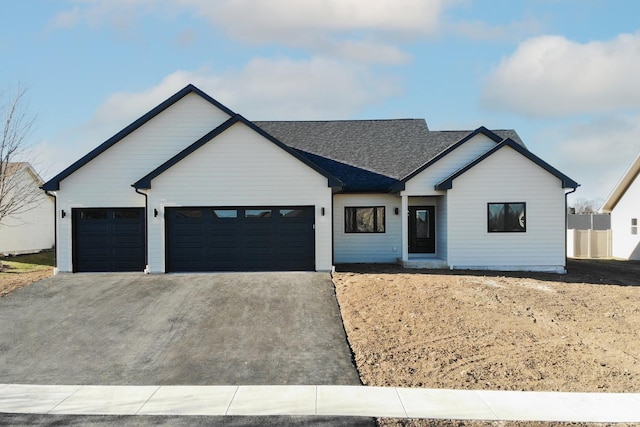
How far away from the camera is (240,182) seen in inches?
706

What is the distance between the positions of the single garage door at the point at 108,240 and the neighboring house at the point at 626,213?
2404cm

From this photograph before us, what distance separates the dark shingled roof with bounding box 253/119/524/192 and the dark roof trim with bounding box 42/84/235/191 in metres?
5.40

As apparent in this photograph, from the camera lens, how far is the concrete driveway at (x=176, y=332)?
370 inches

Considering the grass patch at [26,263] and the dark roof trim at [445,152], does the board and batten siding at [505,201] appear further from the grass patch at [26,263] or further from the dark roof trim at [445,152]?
the grass patch at [26,263]

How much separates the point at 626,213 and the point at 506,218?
12905mm

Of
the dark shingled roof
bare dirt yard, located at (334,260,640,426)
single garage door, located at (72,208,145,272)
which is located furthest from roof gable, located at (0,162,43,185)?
bare dirt yard, located at (334,260,640,426)

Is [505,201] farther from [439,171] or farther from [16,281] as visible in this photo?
[16,281]

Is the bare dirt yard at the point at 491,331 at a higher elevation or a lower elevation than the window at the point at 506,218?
lower

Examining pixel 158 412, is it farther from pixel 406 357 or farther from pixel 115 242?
pixel 115 242

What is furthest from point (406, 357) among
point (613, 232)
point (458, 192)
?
point (613, 232)

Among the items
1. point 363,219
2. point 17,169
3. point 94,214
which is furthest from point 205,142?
point 17,169

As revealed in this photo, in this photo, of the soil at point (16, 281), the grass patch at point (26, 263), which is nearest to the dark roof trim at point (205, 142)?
the soil at point (16, 281)

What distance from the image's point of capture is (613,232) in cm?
2911

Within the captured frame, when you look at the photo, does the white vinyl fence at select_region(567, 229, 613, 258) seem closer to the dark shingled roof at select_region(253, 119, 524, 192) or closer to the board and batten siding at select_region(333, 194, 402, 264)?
the dark shingled roof at select_region(253, 119, 524, 192)
